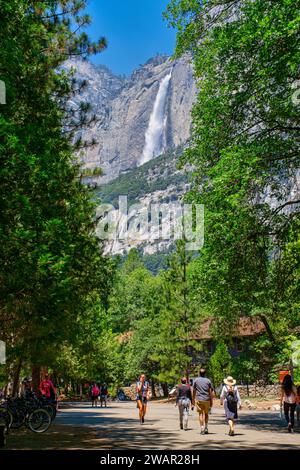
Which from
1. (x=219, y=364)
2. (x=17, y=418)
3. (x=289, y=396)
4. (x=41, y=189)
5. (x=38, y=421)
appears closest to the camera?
(x=41, y=189)

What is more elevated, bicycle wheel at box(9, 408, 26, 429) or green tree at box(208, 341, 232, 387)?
Result: green tree at box(208, 341, 232, 387)

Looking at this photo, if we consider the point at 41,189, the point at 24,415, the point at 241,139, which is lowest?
the point at 24,415

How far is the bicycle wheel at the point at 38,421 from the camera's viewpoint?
18344 mm

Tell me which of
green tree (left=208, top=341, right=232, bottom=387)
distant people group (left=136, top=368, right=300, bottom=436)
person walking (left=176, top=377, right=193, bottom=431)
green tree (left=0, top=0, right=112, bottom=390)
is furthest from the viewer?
green tree (left=208, top=341, right=232, bottom=387)

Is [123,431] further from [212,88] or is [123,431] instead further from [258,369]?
[258,369]

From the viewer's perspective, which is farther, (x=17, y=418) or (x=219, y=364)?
(x=219, y=364)

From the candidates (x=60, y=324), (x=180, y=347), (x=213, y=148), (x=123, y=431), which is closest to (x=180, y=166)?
(x=213, y=148)

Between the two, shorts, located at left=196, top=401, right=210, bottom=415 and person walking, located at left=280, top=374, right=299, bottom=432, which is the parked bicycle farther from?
person walking, located at left=280, top=374, right=299, bottom=432

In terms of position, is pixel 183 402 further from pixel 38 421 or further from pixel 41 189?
pixel 41 189

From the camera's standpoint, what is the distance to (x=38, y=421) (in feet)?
60.5

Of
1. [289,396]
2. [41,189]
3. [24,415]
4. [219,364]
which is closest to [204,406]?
[289,396]

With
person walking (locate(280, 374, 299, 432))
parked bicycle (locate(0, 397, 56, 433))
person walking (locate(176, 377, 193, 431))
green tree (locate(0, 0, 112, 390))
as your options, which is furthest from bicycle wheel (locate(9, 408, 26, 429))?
person walking (locate(280, 374, 299, 432))

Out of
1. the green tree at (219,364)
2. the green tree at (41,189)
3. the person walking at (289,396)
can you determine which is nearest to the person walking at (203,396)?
the person walking at (289,396)

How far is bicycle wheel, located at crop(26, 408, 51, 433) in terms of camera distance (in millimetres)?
18344
